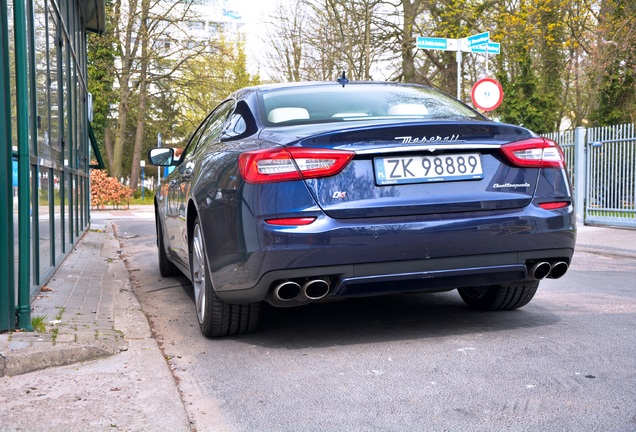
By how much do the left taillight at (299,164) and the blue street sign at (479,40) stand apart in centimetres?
1213

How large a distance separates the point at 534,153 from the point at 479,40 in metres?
11.8

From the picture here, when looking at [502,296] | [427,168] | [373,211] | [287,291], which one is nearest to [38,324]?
[287,291]

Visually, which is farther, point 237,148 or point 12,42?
point 12,42

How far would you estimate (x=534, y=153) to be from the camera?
4.47 meters

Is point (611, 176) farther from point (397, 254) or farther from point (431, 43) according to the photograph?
point (397, 254)

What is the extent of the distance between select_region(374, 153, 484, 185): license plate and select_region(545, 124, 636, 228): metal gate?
38.6 feet

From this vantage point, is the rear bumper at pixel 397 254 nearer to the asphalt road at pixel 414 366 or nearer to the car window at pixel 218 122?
the asphalt road at pixel 414 366

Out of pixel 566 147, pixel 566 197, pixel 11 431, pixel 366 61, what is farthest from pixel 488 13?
pixel 11 431

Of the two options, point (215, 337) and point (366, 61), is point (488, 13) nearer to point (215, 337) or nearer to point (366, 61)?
point (366, 61)

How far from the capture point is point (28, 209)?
474 centimetres

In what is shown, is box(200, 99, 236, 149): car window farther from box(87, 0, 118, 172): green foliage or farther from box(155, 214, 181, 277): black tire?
box(87, 0, 118, 172): green foliage

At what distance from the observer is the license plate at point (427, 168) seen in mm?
4180

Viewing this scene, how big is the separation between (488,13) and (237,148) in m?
26.0

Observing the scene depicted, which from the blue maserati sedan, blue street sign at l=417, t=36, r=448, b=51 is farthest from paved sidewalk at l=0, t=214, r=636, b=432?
blue street sign at l=417, t=36, r=448, b=51
